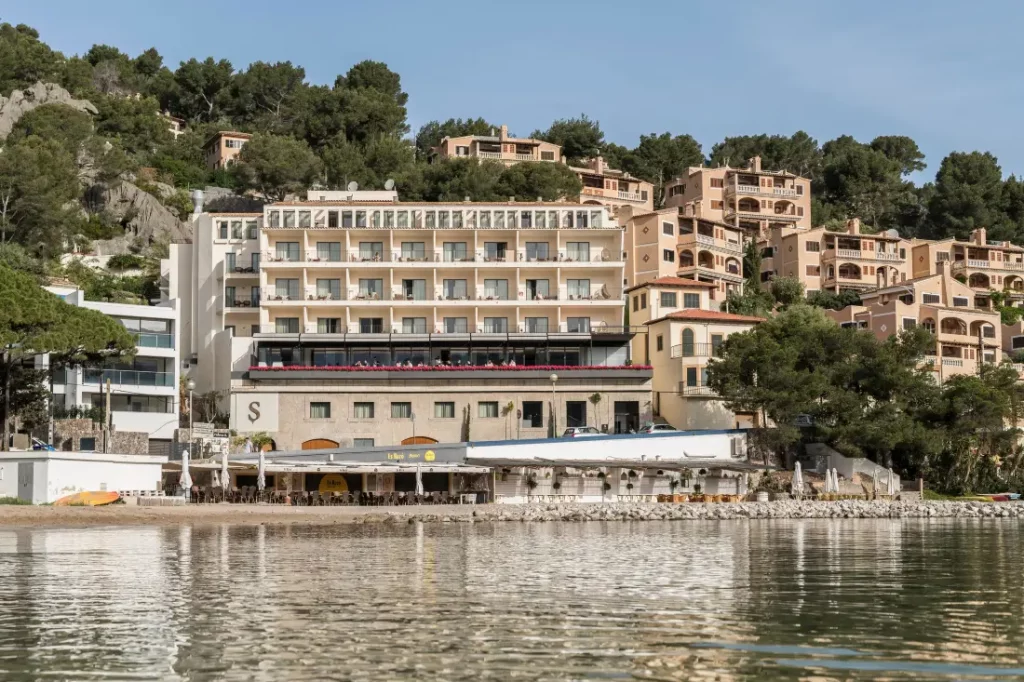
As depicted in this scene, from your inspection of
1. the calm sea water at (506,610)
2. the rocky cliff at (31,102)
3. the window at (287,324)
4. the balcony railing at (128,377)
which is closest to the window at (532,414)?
the window at (287,324)

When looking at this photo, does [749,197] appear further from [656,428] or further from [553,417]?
[656,428]

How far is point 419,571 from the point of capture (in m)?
30.9

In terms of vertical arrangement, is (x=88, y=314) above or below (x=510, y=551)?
above

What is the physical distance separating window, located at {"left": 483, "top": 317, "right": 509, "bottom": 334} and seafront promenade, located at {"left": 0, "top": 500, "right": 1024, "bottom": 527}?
85.1ft

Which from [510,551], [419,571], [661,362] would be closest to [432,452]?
[661,362]

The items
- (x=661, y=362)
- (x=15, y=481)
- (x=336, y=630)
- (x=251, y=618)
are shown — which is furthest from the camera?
(x=661, y=362)

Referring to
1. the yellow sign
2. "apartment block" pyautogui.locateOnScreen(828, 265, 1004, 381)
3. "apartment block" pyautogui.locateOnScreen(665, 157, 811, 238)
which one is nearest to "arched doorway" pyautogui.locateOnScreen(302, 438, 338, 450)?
the yellow sign

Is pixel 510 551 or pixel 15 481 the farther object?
pixel 15 481

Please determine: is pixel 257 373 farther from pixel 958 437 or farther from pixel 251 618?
pixel 251 618

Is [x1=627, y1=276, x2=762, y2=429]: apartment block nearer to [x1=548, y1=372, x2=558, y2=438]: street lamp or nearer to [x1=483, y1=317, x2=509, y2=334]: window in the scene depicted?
[x1=548, y1=372, x2=558, y2=438]: street lamp

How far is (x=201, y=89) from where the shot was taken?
531 ft

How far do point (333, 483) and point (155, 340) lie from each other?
59.7ft

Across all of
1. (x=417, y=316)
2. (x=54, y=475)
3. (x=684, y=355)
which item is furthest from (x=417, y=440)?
(x=54, y=475)

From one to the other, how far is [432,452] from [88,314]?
18877 mm
